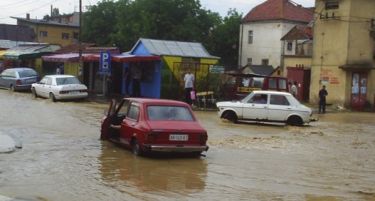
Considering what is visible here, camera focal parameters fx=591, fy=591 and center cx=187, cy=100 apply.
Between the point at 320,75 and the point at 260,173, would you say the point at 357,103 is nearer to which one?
the point at 320,75

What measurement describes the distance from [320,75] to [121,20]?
34726mm

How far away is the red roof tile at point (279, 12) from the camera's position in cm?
6188

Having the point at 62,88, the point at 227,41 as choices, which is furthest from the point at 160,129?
the point at 227,41

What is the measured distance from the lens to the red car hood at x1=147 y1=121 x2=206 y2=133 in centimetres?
1333

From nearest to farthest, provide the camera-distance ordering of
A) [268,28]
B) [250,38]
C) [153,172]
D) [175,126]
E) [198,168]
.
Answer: [153,172]
[198,168]
[175,126]
[268,28]
[250,38]

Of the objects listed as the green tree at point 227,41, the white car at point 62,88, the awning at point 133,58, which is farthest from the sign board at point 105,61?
the green tree at point 227,41

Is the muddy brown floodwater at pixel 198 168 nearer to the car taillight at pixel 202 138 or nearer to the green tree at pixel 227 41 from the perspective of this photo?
the car taillight at pixel 202 138

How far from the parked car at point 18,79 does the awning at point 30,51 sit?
608cm

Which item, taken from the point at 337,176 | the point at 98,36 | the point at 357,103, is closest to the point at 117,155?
the point at 337,176

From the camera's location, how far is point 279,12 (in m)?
61.9

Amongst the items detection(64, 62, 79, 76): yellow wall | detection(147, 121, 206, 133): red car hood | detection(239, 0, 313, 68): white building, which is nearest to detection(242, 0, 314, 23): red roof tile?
detection(239, 0, 313, 68): white building

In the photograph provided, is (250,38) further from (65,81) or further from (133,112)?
(133,112)

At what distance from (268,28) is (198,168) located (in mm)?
51917

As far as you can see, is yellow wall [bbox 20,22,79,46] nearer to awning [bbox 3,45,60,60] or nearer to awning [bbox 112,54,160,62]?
awning [bbox 3,45,60,60]
